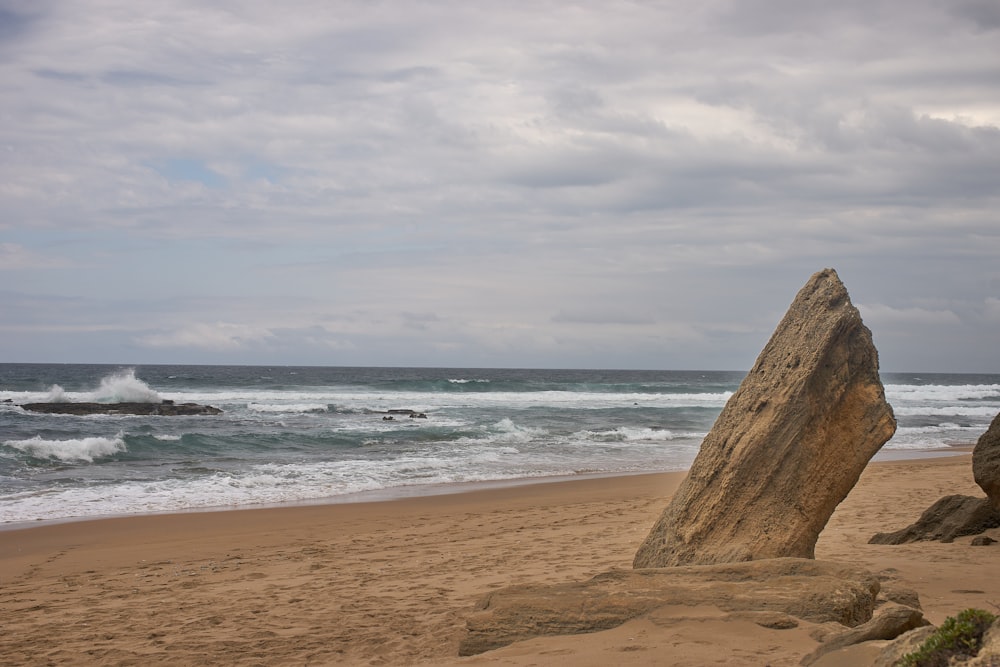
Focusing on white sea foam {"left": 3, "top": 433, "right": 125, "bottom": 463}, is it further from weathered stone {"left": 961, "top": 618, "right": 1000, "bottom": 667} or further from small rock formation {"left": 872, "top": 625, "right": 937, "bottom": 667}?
weathered stone {"left": 961, "top": 618, "right": 1000, "bottom": 667}

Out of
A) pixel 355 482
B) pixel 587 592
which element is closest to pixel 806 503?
pixel 587 592

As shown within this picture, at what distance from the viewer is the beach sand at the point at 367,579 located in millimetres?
4602

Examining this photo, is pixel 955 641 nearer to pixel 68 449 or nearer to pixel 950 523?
pixel 950 523

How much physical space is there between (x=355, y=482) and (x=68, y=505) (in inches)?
186

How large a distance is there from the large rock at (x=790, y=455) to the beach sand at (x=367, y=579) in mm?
1021

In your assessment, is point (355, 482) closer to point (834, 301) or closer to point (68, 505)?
point (68, 505)

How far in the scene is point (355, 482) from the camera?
1509cm

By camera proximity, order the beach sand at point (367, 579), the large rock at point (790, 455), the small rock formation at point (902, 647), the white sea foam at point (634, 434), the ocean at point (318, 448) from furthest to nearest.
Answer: the white sea foam at point (634, 434), the ocean at point (318, 448), the large rock at point (790, 455), the beach sand at point (367, 579), the small rock formation at point (902, 647)

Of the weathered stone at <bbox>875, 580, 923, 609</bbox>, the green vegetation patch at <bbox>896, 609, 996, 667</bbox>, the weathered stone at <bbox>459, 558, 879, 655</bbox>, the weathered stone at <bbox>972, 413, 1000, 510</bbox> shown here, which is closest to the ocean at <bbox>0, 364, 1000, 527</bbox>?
the weathered stone at <bbox>972, 413, 1000, 510</bbox>

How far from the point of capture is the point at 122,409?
31234 mm

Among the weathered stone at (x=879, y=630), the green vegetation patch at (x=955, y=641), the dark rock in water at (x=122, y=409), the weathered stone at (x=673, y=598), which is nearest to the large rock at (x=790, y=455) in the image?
the weathered stone at (x=673, y=598)

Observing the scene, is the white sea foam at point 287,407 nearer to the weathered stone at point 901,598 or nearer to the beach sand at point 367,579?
the beach sand at point 367,579

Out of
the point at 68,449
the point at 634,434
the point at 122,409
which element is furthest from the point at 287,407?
the point at 68,449

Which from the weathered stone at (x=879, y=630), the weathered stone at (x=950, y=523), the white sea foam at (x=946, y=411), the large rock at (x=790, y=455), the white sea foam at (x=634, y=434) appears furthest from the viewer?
the white sea foam at (x=946, y=411)
